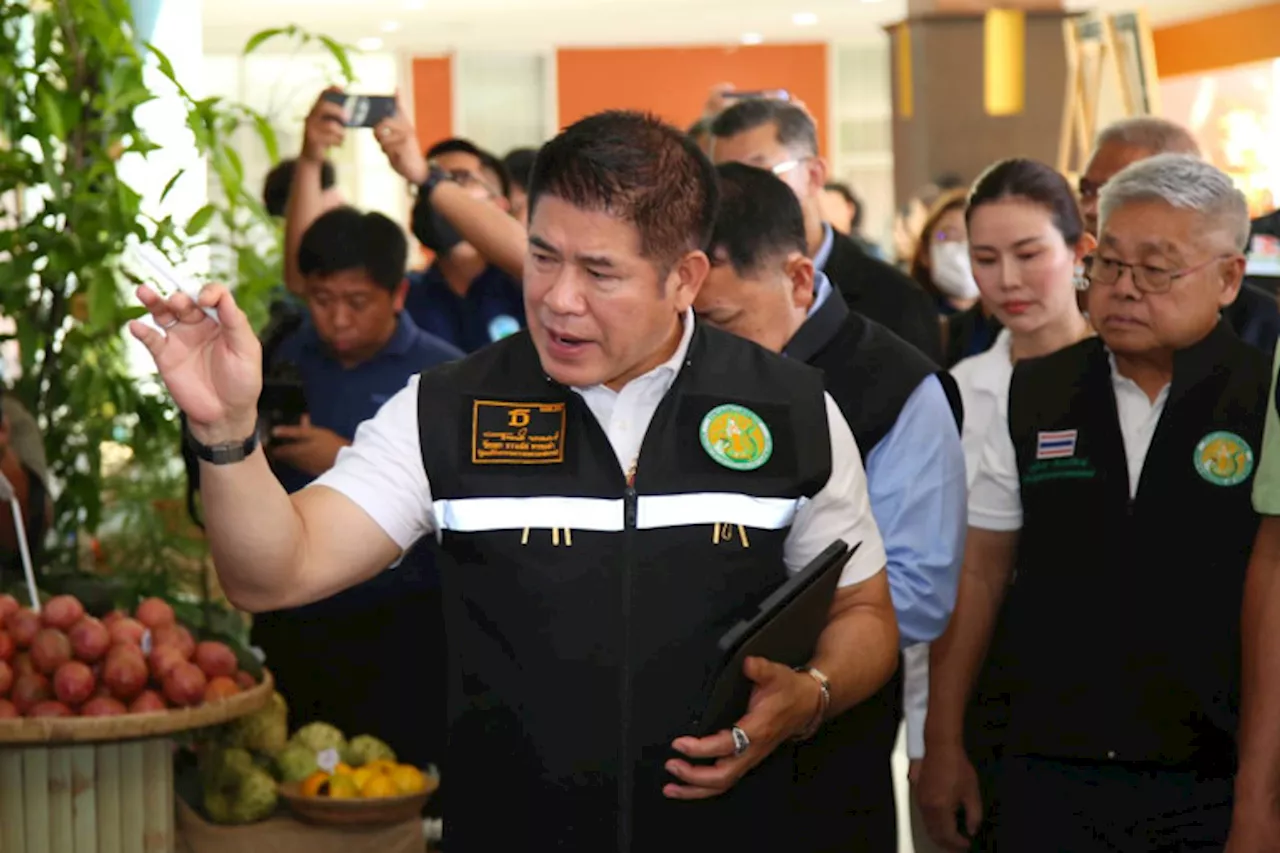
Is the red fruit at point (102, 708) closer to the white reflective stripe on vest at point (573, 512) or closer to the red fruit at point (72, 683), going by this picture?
the red fruit at point (72, 683)

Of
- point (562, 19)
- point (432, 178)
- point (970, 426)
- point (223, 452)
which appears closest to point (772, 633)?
point (223, 452)

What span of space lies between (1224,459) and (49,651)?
1.99 metres

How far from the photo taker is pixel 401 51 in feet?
61.7

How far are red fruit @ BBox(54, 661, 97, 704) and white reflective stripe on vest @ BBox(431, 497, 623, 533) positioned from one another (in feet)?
4.71

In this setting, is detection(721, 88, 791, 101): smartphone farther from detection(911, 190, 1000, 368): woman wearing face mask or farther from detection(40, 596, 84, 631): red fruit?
detection(40, 596, 84, 631): red fruit

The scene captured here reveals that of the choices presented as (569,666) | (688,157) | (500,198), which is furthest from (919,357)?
(500,198)

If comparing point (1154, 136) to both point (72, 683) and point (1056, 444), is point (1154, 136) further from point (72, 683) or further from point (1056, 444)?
point (72, 683)

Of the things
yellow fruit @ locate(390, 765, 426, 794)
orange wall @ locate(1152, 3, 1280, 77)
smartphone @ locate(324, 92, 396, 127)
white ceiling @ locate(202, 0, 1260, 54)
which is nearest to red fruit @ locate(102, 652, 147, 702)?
yellow fruit @ locate(390, 765, 426, 794)

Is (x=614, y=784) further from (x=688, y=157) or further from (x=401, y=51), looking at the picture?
(x=401, y=51)

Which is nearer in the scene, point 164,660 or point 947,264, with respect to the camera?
point 164,660

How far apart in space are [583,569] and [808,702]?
11.6 inches

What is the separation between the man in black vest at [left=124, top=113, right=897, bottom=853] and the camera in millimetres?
1948

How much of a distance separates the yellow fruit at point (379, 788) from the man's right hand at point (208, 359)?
2.05 metres

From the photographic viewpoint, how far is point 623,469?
198 centimetres
